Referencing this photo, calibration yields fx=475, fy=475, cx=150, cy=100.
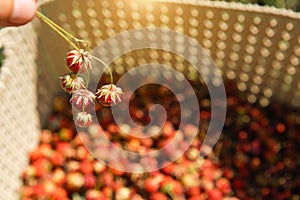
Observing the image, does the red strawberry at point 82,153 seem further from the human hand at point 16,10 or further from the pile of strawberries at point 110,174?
the human hand at point 16,10

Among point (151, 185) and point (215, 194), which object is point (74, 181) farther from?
point (215, 194)

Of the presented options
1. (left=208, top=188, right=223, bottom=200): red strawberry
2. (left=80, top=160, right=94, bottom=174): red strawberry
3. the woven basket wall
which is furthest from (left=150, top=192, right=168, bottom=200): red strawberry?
the woven basket wall

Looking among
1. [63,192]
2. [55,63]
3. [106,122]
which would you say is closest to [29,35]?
[55,63]

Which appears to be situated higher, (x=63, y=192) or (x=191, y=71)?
(x=191, y=71)

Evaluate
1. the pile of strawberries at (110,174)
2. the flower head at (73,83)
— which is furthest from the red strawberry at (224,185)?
the flower head at (73,83)

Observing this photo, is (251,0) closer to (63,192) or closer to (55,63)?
(55,63)

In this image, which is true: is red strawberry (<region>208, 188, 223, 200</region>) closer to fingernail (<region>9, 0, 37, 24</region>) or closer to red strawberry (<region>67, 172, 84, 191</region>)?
red strawberry (<region>67, 172, 84, 191</region>)

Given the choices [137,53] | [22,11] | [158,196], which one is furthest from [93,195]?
[22,11]
